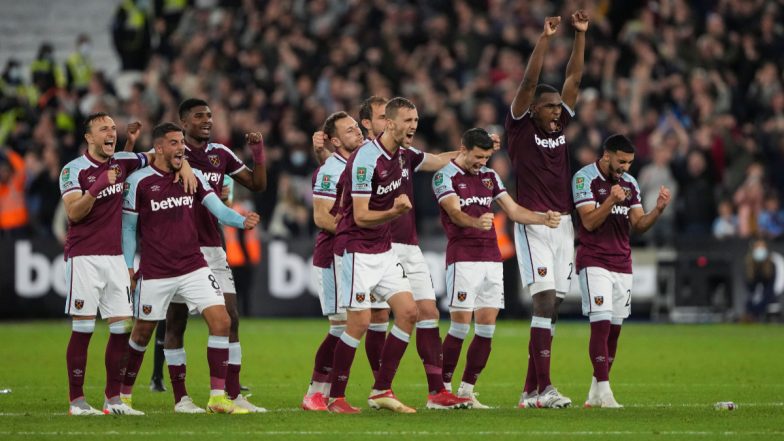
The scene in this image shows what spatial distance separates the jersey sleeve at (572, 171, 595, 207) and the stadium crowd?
10.6m

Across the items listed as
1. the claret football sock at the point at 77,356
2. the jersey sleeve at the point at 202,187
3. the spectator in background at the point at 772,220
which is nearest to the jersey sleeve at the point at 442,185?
the jersey sleeve at the point at 202,187

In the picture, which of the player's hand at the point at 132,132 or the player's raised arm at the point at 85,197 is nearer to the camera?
the player's raised arm at the point at 85,197

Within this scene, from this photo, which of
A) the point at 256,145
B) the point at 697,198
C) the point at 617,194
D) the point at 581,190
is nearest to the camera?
the point at 617,194

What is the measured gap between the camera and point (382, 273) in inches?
448

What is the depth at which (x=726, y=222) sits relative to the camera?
953 inches

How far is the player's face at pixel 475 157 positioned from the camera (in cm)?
1234

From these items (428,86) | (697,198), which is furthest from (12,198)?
(697,198)

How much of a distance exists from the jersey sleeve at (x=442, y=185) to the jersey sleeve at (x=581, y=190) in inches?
45.1

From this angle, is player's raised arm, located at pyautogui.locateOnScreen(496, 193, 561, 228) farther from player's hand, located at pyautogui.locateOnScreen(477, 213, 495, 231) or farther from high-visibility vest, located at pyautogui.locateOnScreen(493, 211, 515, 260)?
high-visibility vest, located at pyautogui.locateOnScreen(493, 211, 515, 260)

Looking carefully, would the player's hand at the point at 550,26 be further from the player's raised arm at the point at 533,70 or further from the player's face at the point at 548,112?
the player's face at the point at 548,112

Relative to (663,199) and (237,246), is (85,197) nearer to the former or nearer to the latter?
(663,199)

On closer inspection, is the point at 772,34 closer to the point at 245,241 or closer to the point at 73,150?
the point at 245,241

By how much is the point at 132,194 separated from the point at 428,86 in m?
14.8

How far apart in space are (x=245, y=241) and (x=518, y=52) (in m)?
6.84
